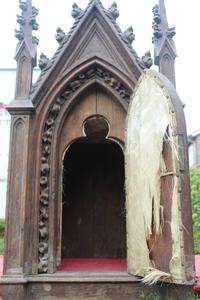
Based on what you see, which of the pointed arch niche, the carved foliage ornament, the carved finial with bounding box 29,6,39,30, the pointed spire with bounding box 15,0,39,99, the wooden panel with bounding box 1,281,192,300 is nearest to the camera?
the wooden panel with bounding box 1,281,192,300

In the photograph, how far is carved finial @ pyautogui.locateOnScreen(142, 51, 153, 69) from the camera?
4.27m

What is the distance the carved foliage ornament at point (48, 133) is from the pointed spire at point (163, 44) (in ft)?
1.84

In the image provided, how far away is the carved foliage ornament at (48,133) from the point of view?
3.94 metres

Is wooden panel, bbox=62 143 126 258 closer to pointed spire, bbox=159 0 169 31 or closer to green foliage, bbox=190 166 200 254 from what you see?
pointed spire, bbox=159 0 169 31

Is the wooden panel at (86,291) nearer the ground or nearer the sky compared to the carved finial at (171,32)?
nearer the ground

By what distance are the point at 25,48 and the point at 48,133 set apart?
45.0 inches

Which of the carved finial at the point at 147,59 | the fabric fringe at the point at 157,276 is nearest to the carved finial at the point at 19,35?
the carved finial at the point at 147,59

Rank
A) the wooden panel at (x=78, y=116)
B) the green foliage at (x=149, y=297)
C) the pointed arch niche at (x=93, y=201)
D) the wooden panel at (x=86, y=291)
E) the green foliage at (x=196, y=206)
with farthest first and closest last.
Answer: the green foliage at (x=196, y=206)
the pointed arch niche at (x=93, y=201)
the wooden panel at (x=78, y=116)
the wooden panel at (x=86, y=291)
the green foliage at (x=149, y=297)

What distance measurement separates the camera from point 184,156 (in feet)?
9.61

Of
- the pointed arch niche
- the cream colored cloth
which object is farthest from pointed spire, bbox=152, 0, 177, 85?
the pointed arch niche

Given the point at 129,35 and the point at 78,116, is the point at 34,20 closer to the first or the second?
the point at 129,35

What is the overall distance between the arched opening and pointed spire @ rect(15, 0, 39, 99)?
174 centimetres

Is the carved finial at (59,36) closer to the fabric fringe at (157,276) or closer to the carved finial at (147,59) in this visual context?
the carved finial at (147,59)

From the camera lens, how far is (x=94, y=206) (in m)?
5.96
